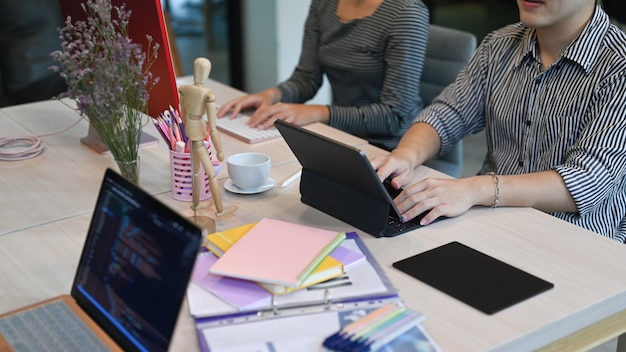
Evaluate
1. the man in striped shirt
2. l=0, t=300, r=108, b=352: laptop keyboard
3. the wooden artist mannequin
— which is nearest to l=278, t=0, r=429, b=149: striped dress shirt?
the man in striped shirt

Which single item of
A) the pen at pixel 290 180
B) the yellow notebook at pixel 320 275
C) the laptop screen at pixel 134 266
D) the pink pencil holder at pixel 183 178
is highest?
the laptop screen at pixel 134 266

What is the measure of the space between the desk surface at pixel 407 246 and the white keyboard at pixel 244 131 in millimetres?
81

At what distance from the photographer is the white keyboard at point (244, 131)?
199cm

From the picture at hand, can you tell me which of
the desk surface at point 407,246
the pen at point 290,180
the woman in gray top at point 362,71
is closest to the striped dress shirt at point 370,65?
the woman in gray top at point 362,71

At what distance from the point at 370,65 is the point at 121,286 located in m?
1.51

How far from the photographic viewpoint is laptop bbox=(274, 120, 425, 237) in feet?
4.43

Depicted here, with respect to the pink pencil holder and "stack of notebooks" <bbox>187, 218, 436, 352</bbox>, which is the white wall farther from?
"stack of notebooks" <bbox>187, 218, 436, 352</bbox>

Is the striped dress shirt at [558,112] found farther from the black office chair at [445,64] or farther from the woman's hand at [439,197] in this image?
the black office chair at [445,64]

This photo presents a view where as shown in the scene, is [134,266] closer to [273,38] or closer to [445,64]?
[445,64]

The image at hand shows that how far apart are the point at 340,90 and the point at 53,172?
1.06 metres

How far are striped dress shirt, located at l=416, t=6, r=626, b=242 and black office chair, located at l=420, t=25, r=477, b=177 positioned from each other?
39 centimetres

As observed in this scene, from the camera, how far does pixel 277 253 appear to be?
126 centimetres

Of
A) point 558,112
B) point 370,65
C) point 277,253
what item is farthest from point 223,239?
point 370,65

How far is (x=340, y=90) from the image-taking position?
2.54 meters
